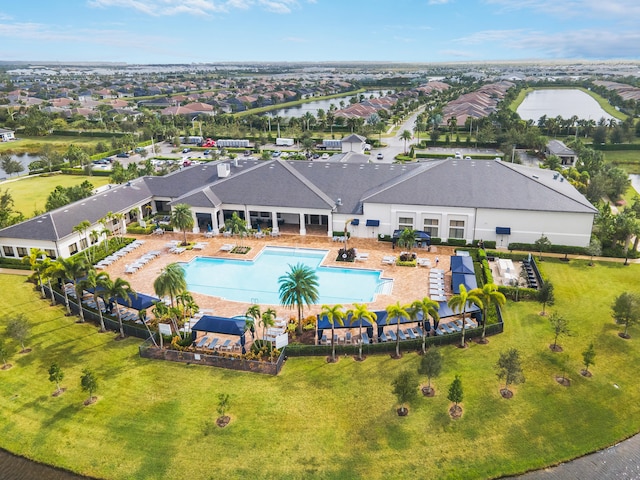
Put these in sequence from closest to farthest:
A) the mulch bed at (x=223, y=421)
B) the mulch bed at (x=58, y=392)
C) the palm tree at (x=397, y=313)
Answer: the mulch bed at (x=223, y=421), the mulch bed at (x=58, y=392), the palm tree at (x=397, y=313)

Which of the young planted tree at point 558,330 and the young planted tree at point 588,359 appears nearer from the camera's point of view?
the young planted tree at point 588,359

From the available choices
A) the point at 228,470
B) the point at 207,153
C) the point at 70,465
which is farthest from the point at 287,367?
the point at 207,153

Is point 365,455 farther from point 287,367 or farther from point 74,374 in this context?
point 74,374

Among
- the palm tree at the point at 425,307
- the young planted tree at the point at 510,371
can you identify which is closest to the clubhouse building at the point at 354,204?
the palm tree at the point at 425,307

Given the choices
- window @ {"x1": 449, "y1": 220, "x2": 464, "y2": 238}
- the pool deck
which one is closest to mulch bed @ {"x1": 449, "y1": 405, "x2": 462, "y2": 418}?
the pool deck

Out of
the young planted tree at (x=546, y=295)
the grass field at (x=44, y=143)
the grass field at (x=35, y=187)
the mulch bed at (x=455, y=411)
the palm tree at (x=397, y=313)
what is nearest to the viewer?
the mulch bed at (x=455, y=411)

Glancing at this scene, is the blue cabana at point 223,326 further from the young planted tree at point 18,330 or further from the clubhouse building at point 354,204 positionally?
the clubhouse building at point 354,204

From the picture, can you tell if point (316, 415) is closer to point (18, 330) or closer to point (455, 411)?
point (455, 411)
